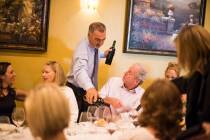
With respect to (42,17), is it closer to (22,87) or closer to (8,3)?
(8,3)

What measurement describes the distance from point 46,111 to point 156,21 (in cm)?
340

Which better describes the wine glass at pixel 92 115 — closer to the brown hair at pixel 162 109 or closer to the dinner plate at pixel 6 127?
the dinner plate at pixel 6 127

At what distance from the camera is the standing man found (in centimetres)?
357

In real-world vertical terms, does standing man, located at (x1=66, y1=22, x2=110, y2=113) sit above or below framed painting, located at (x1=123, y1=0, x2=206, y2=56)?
below

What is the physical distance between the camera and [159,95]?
1.71 m

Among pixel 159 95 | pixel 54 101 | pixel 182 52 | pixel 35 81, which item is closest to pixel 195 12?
pixel 35 81

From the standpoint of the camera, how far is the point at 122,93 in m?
3.73

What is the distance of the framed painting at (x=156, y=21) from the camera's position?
4.47m

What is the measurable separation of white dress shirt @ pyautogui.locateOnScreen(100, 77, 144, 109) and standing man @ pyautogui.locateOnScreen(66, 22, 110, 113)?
0.21m

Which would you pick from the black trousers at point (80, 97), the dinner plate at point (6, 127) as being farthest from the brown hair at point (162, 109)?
the black trousers at point (80, 97)

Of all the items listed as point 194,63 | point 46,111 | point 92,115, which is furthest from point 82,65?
point 46,111

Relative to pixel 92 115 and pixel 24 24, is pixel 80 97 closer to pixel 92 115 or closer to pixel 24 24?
pixel 24 24

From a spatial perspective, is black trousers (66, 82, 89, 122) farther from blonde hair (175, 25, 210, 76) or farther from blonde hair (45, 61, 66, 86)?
blonde hair (175, 25, 210, 76)

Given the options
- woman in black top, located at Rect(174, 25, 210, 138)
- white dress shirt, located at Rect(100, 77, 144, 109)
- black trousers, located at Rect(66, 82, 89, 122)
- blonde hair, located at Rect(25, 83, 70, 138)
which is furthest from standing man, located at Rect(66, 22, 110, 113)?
blonde hair, located at Rect(25, 83, 70, 138)
